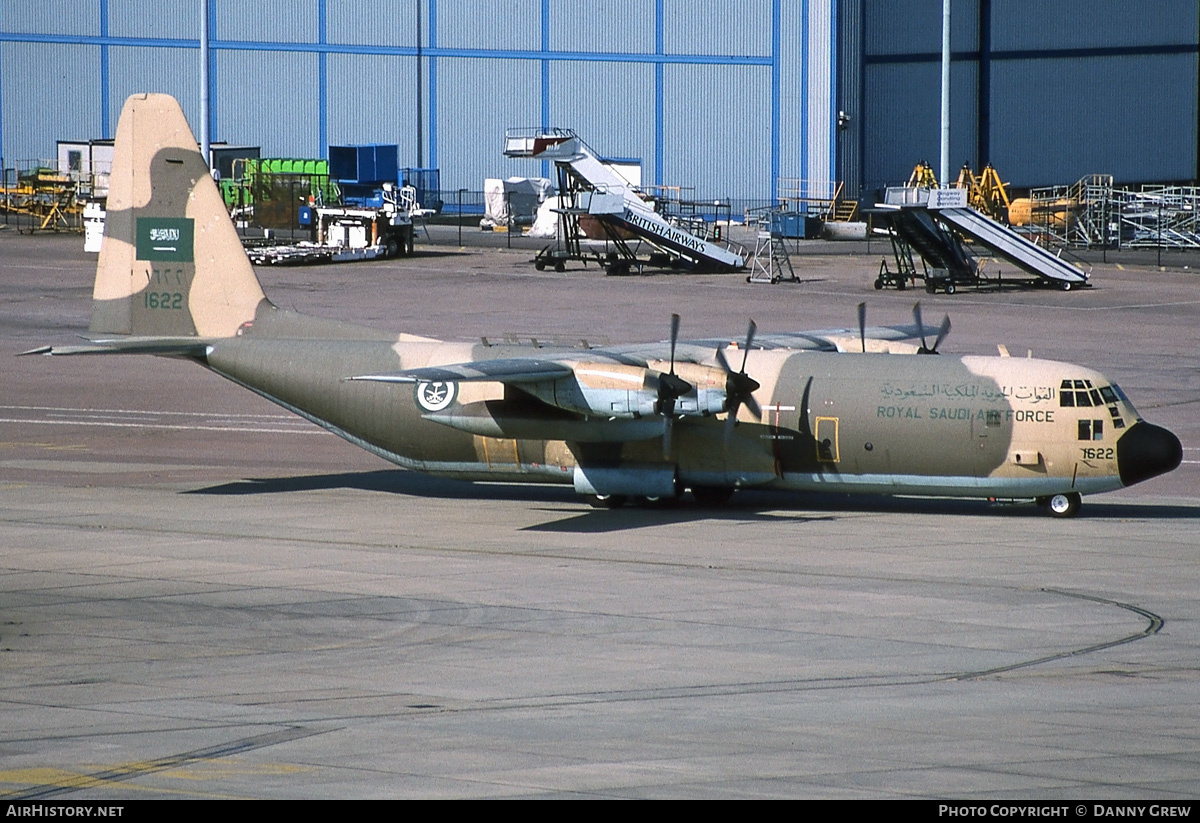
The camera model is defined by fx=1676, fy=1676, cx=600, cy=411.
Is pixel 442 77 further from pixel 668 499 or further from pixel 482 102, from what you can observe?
pixel 668 499

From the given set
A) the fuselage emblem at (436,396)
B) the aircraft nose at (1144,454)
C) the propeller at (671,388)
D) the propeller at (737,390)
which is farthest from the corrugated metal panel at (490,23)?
the aircraft nose at (1144,454)

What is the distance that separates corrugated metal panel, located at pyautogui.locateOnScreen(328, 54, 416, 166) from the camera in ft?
349

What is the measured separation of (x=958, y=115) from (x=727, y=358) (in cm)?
8301

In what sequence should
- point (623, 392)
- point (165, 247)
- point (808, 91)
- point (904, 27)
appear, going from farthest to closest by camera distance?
point (904, 27) < point (808, 91) < point (165, 247) < point (623, 392)

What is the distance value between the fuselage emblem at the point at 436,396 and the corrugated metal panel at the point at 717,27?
74.7 m

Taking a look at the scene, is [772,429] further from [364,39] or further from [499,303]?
[364,39]

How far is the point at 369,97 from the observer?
4203 inches

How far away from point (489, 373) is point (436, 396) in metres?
3.61

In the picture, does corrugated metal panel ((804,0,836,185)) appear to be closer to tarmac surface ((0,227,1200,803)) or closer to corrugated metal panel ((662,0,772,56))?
corrugated metal panel ((662,0,772,56))

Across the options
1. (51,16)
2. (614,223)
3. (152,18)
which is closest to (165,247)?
(614,223)

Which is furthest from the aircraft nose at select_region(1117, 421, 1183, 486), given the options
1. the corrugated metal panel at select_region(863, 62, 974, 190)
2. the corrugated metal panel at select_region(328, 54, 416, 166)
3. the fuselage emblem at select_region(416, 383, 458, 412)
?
the corrugated metal panel at select_region(328, 54, 416, 166)

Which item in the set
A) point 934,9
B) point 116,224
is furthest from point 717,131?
point 116,224

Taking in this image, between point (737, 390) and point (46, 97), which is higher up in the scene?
point (46, 97)

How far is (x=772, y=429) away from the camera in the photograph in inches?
1276
